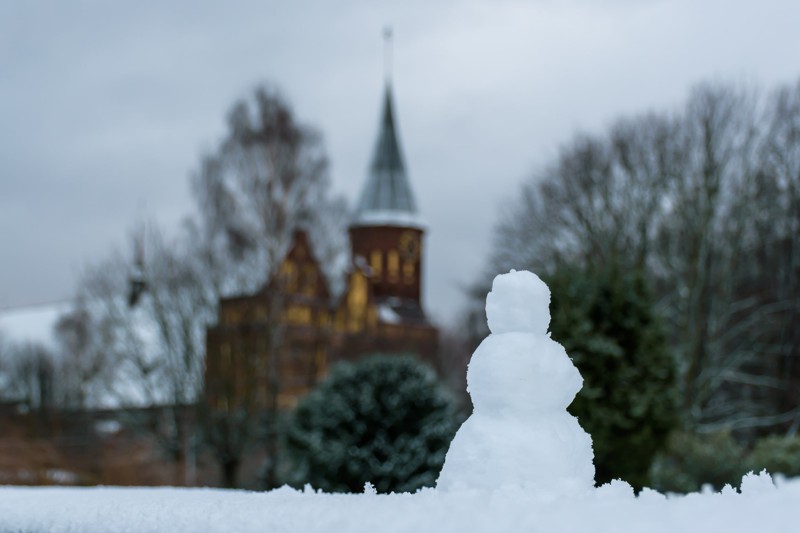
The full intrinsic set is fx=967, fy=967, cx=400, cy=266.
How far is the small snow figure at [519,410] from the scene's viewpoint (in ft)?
16.1

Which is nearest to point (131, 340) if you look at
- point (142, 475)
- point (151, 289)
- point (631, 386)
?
point (151, 289)

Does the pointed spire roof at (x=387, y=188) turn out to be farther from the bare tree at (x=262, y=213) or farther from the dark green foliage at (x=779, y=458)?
the dark green foliage at (x=779, y=458)

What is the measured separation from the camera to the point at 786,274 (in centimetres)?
2941

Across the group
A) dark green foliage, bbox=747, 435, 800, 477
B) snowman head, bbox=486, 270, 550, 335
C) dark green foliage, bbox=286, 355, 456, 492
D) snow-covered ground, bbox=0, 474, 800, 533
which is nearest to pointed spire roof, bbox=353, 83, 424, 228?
dark green foliage, bbox=747, 435, 800, 477

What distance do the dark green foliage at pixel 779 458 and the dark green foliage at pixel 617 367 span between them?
2121 mm

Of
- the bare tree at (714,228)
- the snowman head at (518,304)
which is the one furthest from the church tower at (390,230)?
the snowman head at (518,304)

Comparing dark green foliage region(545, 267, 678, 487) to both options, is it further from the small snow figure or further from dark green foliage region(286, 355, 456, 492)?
the small snow figure

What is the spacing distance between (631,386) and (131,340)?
1319cm

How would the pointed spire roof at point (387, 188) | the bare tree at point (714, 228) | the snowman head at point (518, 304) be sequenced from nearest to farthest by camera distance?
the snowman head at point (518, 304) → the bare tree at point (714, 228) → the pointed spire roof at point (387, 188)

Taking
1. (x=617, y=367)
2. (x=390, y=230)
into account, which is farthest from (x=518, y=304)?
(x=390, y=230)

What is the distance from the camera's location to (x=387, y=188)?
212 ft

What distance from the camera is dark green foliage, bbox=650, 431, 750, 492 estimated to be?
623 inches

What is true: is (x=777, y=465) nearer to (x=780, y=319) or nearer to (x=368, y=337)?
(x=780, y=319)

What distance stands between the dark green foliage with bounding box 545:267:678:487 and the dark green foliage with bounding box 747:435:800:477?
212 cm
